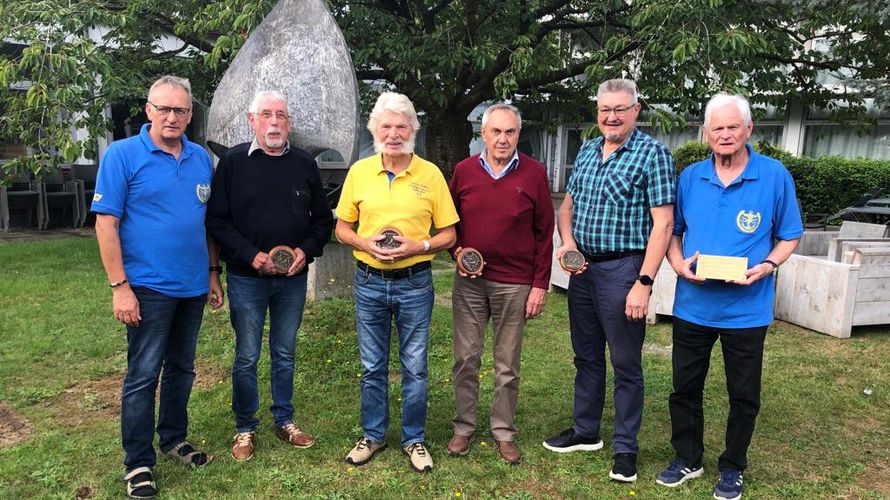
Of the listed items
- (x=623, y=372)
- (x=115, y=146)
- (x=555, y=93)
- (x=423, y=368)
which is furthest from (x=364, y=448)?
(x=555, y=93)

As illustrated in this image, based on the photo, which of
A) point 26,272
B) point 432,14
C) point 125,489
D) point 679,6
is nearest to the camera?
point 125,489

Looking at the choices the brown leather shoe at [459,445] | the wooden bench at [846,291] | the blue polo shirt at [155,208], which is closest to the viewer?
the blue polo shirt at [155,208]

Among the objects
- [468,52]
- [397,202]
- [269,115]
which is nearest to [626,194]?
[397,202]

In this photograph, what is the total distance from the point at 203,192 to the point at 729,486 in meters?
2.96

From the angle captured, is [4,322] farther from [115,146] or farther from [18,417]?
[115,146]

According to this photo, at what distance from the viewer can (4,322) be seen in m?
6.12

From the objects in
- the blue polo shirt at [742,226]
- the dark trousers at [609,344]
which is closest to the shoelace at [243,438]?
the dark trousers at [609,344]

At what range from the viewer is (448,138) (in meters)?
9.88

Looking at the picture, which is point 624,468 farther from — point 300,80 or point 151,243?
point 300,80

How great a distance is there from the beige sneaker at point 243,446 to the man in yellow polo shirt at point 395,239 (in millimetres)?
576

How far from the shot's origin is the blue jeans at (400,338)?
3.29 metres

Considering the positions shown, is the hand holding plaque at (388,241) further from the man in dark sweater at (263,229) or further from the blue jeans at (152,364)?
the blue jeans at (152,364)

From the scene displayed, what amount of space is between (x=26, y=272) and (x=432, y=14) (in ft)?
20.6

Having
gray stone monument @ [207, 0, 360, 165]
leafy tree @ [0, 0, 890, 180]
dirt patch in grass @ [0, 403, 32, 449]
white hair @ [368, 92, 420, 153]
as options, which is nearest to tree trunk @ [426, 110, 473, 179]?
leafy tree @ [0, 0, 890, 180]
